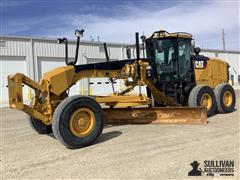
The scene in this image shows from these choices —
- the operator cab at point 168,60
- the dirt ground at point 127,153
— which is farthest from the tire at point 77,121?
the operator cab at point 168,60

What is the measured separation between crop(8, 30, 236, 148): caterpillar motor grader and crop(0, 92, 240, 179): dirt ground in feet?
1.24

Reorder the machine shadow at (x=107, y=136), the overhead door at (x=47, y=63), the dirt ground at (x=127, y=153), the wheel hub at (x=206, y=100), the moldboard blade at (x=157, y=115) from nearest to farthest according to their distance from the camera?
the dirt ground at (x=127, y=153) → the machine shadow at (x=107, y=136) → the moldboard blade at (x=157, y=115) → the wheel hub at (x=206, y=100) → the overhead door at (x=47, y=63)

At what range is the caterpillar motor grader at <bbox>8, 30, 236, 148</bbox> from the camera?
745cm

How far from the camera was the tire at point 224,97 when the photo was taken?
11844mm

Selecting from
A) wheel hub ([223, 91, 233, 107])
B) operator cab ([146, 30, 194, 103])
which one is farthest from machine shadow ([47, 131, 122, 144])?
wheel hub ([223, 91, 233, 107])

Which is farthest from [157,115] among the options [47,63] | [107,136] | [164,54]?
[47,63]

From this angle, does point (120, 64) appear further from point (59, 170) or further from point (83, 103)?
point (59, 170)

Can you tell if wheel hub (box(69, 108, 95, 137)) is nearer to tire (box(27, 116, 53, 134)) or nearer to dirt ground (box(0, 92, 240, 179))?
dirt ground (box(0, 92, 240, 179))

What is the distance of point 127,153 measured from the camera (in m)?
6.79

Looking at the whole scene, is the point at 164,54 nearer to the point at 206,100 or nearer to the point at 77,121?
the point at 206,100

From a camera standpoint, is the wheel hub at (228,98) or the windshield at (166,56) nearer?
the windshield at (166,56)

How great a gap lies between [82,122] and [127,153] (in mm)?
1351

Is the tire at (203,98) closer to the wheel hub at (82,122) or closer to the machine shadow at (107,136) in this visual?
the machine shadow at (107,136)

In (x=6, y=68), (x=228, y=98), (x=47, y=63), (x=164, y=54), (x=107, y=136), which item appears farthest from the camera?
(x=47, y=63)
